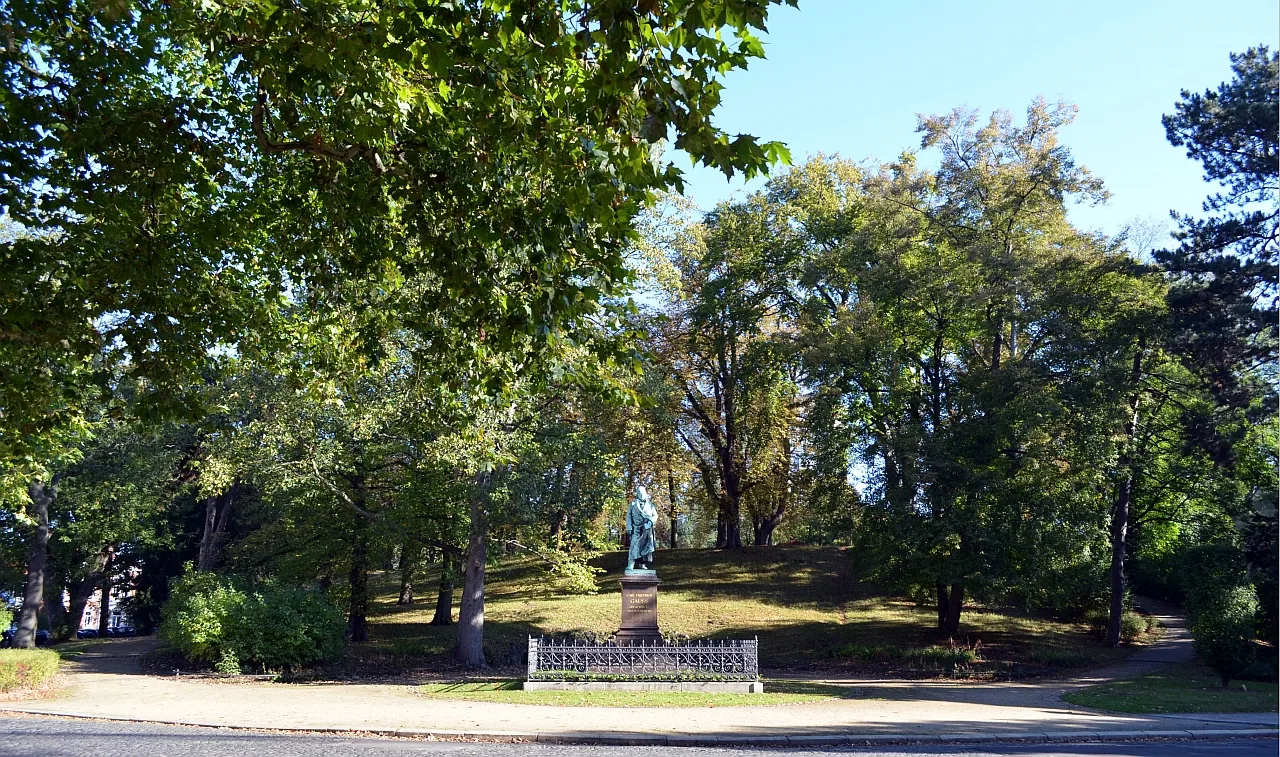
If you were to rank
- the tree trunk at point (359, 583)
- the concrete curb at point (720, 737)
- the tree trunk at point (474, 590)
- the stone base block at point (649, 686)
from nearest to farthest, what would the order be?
1. the concrete curb at point (720, 737)
2. the stone base block at point (649, 686)
3. the tree trunk at point (474, 590)
4. the tree trunk at point (359, 583)

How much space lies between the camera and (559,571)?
2272cm

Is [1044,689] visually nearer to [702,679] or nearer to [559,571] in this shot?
[702,679]

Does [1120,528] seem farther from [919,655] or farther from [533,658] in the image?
[533,658]

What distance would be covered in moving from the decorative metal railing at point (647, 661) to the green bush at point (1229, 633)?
1050 cm

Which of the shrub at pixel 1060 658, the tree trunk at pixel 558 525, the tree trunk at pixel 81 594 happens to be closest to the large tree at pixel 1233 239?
the shrub at pixel 1060 658

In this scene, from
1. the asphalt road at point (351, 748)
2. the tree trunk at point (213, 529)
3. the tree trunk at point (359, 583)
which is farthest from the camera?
the tree trunk at point (213, 529)

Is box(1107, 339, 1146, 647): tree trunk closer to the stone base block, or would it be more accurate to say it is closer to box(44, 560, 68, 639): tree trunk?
the stone base block

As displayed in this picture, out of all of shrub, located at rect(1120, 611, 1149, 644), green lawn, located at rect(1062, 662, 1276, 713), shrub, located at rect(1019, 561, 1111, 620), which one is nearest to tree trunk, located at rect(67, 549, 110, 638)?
shrub, located at rect(1019, 561, 1111, 620)

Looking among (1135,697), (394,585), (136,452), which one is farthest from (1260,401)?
(136,452)

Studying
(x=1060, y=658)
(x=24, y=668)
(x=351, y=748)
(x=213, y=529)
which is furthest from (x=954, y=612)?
(x=213, y=529)

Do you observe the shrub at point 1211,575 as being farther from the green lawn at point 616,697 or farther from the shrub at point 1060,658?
the green lawn at point 616,697

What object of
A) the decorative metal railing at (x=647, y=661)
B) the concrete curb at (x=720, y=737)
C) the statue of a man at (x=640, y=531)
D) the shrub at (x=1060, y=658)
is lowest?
the shrub at (x=1060, y=658)

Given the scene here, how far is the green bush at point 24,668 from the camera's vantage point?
54.6 ft

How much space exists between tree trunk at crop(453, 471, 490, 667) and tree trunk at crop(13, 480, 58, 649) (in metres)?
15.6
